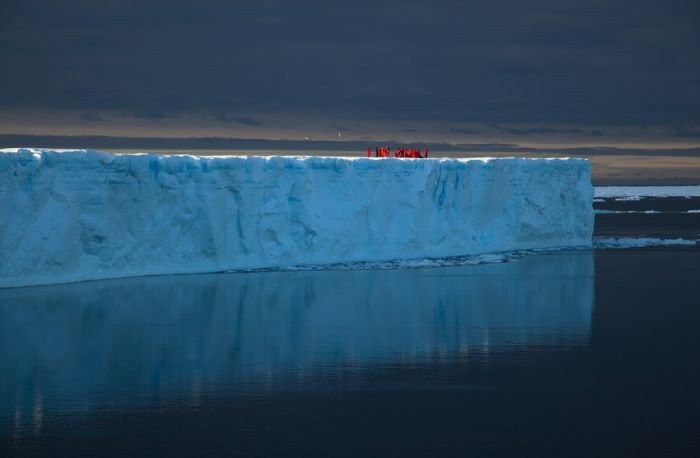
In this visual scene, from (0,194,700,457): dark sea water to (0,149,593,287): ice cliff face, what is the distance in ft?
1.73

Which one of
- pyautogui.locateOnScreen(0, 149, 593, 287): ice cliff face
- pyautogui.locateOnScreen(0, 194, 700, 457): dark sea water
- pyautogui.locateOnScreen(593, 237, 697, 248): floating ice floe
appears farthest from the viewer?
pyautogui.locateOnScreen(593, 237, 697, 248): floating ice floe

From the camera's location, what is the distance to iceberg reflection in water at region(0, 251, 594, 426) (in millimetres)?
9703

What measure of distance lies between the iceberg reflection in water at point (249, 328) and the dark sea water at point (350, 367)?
4cm

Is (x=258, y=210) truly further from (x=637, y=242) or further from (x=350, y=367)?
(x=637, y=242)

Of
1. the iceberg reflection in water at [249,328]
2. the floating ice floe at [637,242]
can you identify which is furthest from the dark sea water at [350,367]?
the floating ice floe at [637,242]

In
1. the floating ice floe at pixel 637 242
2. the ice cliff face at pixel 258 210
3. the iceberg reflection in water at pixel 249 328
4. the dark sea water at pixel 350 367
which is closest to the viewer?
the dark sea water at pixel 350 367

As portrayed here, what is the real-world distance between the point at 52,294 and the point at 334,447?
7676 millimetres

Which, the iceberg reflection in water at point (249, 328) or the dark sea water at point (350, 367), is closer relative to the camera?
the dark sea water at point (350, 367)

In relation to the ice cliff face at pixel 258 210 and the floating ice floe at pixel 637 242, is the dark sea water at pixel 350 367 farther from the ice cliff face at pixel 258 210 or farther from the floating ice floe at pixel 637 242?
the floating ice floe at pixel 637 242

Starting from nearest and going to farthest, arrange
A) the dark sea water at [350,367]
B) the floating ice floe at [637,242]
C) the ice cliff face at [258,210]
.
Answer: the dark sea water at [350,367], the ice cliff face at [258,210], the floating ice floe at [637,242]

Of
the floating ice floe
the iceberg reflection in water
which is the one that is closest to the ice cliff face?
the iceberg reflection in water

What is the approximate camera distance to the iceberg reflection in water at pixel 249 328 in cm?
970

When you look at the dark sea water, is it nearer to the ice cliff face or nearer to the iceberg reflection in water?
the iceberg reflection in water

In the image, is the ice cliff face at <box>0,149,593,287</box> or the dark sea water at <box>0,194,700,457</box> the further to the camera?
the ice cliff face at <box>0,149,593,287</box>
